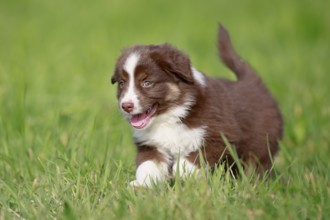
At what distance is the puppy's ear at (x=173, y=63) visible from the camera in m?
5.17

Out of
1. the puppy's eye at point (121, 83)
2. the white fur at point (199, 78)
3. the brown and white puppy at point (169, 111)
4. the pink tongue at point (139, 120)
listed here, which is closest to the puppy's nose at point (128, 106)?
the brown and white puppy at point (169, 111)

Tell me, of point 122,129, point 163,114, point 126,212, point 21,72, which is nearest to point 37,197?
point 126,212

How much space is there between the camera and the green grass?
4176 mm

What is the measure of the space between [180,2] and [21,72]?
7.34 metres

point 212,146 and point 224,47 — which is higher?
point 224,47

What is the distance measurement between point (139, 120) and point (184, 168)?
2.20 ft

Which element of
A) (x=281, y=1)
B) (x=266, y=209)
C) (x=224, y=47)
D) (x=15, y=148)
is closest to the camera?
(x=266, y=209)

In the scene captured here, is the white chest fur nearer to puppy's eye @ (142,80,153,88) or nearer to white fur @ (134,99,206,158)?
white fur @ (134,99,206,158)

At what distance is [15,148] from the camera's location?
586cm

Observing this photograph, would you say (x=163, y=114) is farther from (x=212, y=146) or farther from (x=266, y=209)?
(x=266, y=209)

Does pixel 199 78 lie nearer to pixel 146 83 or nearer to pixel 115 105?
pixel 146 83

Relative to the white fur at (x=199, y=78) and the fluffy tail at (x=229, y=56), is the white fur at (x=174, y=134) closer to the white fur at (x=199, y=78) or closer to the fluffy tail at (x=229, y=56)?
the white fur at (x=199, y=78)

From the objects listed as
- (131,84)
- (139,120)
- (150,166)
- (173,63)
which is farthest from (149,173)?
(173,63)

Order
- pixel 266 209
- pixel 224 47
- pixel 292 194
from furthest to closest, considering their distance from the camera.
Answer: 1. pixel 224 47
2. pixel 292 194
3. pixel 266 209
